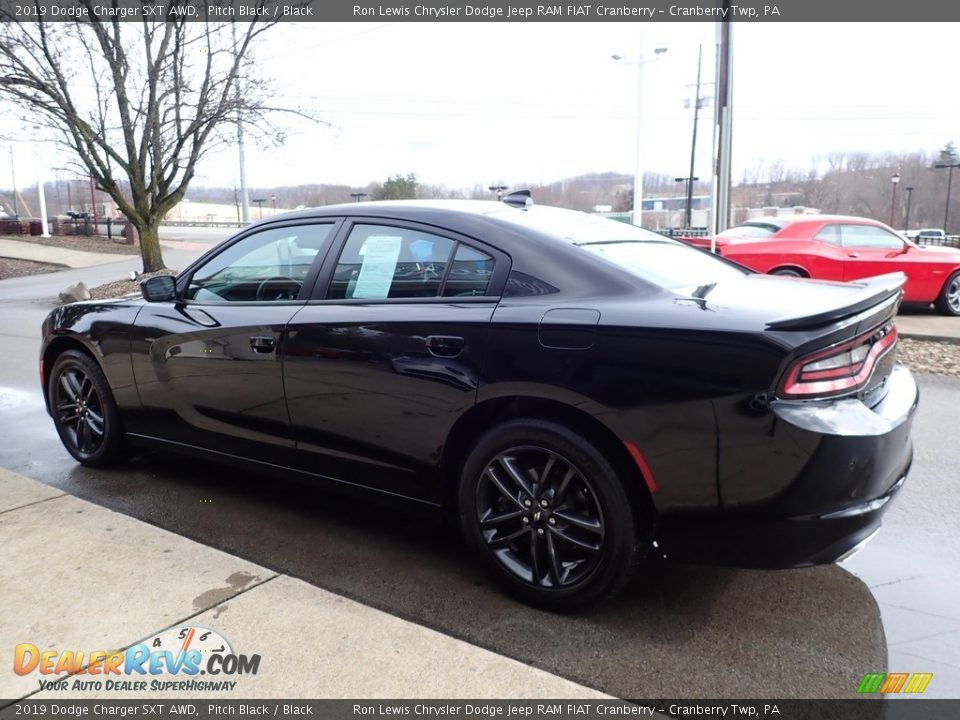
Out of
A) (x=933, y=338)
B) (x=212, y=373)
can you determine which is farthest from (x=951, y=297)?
(x=212, y=373)

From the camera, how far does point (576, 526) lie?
2.75 meters

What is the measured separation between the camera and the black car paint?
2422mm

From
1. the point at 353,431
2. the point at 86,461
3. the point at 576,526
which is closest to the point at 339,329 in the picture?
the point at 353,431

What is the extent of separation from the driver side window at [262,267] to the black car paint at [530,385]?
0.07m

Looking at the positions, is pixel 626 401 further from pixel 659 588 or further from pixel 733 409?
pixel 659 588

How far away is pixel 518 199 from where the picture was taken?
3660 mm

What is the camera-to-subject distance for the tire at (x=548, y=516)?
2.66 metres

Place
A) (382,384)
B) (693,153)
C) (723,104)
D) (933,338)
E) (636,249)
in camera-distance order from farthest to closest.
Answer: (693,153) → (723,104) → (933,338) → (636,249) → (382,384)

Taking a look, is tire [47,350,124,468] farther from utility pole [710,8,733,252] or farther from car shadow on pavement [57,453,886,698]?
utility pole [710,8,733,252]

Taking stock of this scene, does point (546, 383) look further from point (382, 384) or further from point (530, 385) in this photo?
point (382, 384)

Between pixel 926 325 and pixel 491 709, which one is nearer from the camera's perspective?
pixel 491 709

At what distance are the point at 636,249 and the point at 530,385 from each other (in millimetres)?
983

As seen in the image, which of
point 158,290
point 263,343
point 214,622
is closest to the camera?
point 214,622

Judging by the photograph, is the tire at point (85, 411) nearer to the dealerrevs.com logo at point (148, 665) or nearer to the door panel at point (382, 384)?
the door panel at point (382, 384)
